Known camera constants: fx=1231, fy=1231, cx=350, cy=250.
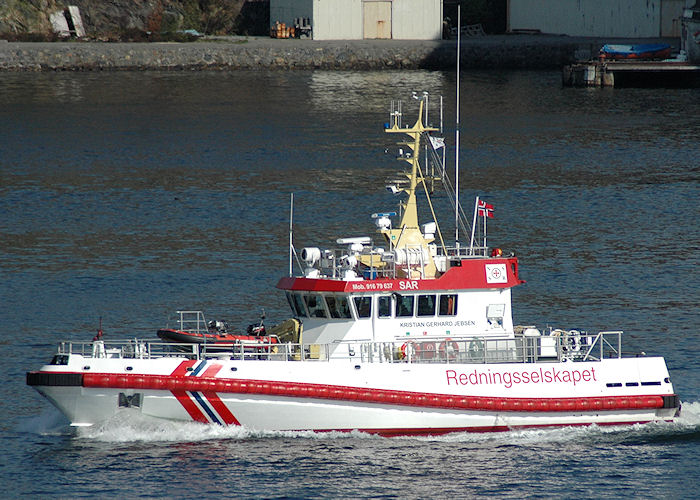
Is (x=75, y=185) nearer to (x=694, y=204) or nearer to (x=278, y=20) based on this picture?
(x=694, y=204)

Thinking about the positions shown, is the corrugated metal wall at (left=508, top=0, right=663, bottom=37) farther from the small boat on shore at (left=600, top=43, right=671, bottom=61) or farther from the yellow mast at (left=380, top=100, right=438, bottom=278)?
the yellow mast at (left=380, top=100, right=438, bottom=278)

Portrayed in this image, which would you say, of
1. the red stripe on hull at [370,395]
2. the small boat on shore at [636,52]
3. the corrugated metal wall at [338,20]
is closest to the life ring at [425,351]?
the red stripe on hull at [370,395]

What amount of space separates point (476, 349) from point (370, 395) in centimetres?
275

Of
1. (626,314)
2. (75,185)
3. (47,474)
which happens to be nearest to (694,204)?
(626,314)

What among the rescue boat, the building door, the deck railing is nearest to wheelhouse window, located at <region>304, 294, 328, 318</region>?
the rescue boat

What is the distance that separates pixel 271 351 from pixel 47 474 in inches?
212

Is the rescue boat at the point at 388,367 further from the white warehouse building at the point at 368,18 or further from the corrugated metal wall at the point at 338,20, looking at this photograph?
the white warehouse building at the point at 368,18

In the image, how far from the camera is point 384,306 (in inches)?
1034

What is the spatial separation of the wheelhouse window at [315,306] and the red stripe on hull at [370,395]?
201 centimetres

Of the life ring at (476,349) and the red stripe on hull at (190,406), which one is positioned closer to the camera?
the red stripe on hull at (190,406)

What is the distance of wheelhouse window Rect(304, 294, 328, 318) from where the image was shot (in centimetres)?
2627

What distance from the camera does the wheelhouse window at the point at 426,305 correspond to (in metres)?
26.5

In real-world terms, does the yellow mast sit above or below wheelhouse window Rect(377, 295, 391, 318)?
above

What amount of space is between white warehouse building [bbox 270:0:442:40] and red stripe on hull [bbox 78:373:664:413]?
73.2 meters
